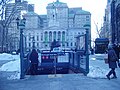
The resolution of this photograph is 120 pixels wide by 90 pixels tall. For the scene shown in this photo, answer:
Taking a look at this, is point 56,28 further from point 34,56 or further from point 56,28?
point 34,56

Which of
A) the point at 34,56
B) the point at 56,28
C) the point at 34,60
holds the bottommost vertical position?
the point at 34,60

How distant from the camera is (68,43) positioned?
144375 mm

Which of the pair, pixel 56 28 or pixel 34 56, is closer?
pixel 34 56

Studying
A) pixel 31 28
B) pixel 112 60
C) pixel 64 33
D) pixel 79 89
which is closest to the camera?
pixel 79 89

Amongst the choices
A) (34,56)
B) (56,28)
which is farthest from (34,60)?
(56,28)

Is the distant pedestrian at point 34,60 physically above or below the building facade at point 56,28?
below

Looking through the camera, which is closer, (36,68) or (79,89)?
(79,89)

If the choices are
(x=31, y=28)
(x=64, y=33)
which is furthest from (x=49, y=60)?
(x=64, y=33)

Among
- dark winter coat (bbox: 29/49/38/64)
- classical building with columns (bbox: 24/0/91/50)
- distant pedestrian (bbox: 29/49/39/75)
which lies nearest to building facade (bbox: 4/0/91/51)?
classical building with columns (bbox: 24/0/91/50)

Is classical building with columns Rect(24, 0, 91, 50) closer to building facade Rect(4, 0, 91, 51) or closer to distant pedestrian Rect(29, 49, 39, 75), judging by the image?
building facade Rect(4, 0, 91, 51)

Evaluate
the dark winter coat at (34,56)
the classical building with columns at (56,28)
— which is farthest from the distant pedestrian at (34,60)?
the classical building with columns at (56,28)

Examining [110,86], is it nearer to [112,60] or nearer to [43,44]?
[112,60]

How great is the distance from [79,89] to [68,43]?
433 feet

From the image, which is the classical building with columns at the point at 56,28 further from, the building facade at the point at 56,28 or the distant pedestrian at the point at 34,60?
the distant pedestrian at the point at 34,60
